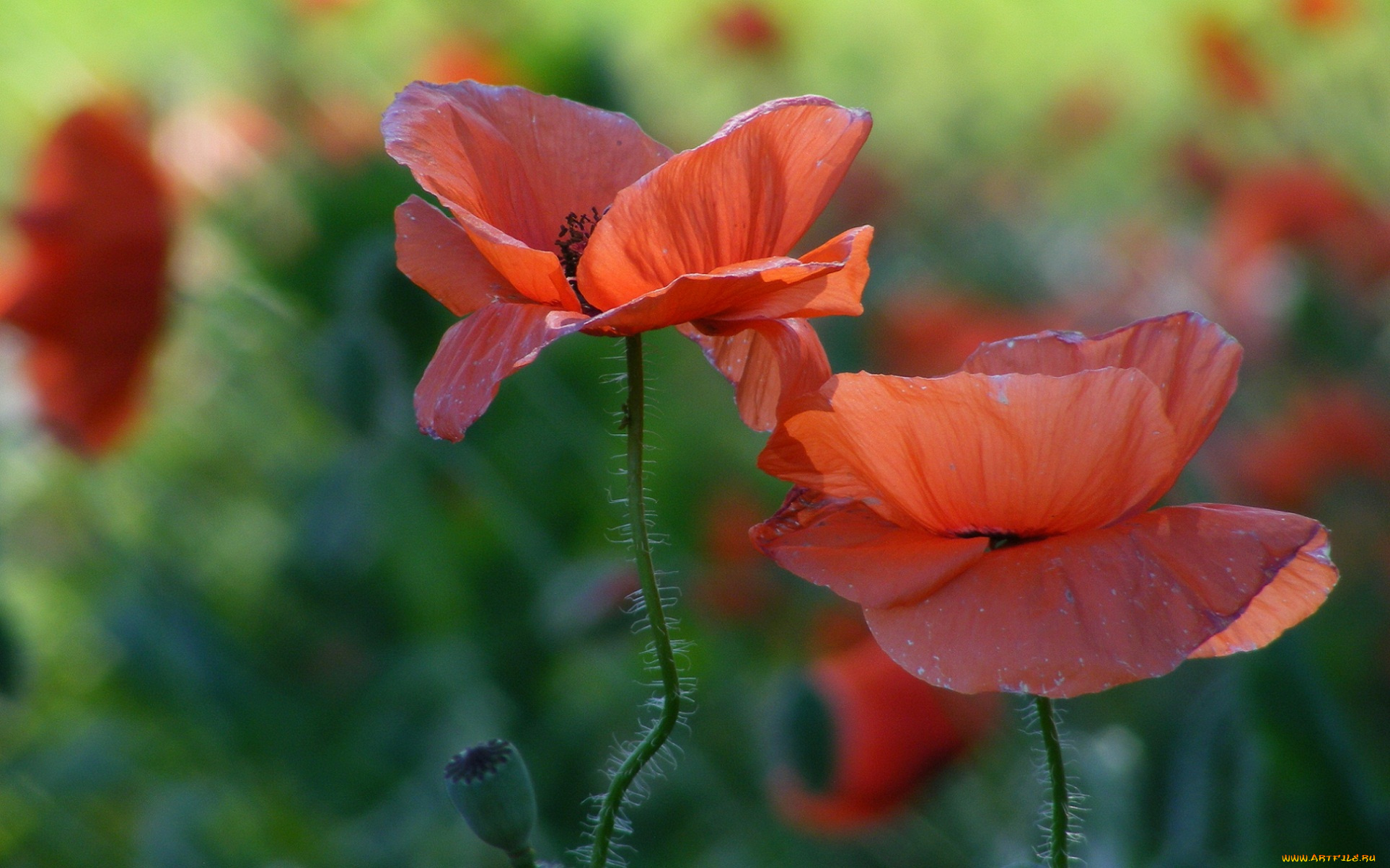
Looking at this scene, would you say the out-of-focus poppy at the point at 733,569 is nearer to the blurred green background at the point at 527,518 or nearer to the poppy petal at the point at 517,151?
the blurred green background at the point at 527,518

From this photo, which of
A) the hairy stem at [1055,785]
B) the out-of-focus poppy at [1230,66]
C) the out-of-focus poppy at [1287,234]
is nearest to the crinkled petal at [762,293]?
the hairy stem at [1055,785]

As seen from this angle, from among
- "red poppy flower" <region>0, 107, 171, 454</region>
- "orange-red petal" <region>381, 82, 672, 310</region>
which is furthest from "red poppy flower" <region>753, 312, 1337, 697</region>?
"red poppy flower" <region>0, 107, 171, 454</region>

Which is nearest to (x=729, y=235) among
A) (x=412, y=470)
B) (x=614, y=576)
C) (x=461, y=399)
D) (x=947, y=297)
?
(x=461, y=399)

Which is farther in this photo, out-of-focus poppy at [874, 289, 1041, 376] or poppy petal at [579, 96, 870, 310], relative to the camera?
out-of-focus poppy at [874, 289, 1041, 376]

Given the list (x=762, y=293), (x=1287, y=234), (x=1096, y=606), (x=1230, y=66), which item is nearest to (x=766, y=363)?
(x=762, y=293)

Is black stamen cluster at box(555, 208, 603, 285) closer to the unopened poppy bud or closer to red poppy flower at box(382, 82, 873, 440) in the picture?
red poppy flower at box(382, 82, 873, 440)

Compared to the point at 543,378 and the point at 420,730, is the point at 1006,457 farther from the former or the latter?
the point at 420,730

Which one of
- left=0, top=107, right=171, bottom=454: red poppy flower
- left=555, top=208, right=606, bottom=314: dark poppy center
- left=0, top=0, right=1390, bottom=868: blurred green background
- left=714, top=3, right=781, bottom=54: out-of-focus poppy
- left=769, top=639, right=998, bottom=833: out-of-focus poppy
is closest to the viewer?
left=555, top=208, right=606, bottom=314: dark poppy center
